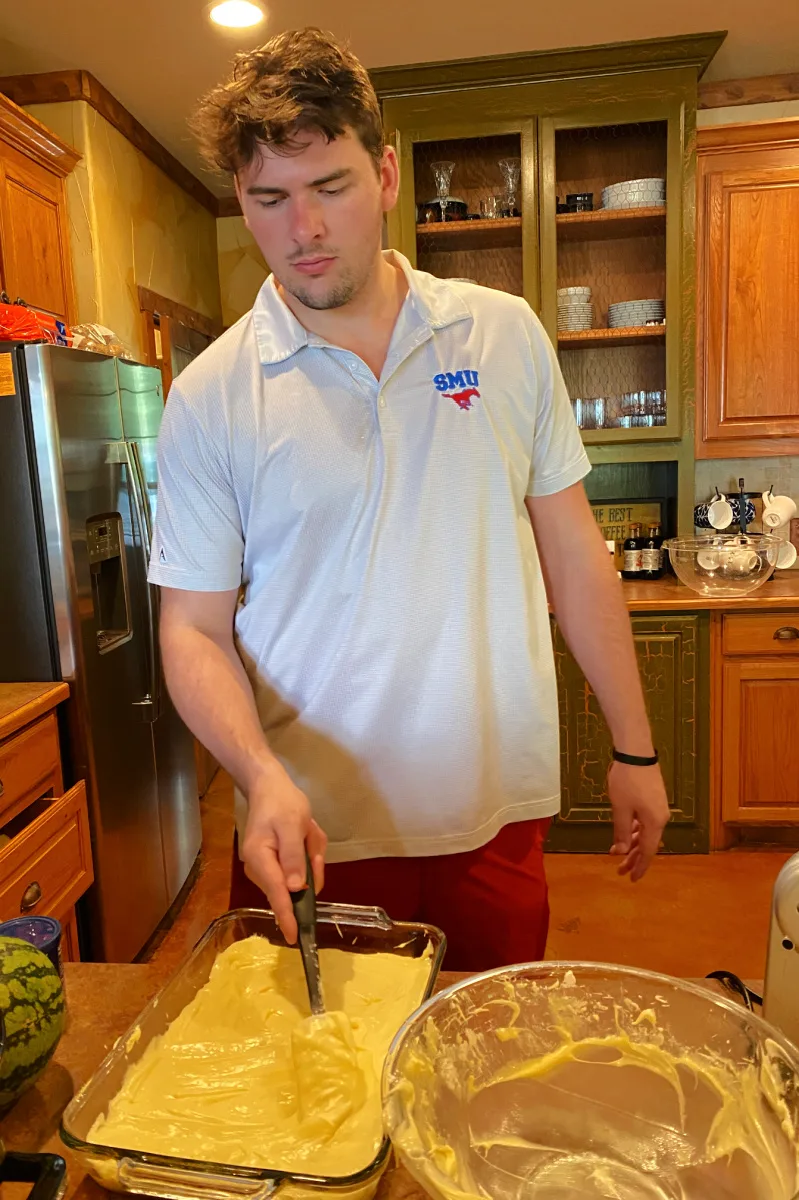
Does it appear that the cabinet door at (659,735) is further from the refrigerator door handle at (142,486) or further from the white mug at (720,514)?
the refrigerator door handle at (142,486)

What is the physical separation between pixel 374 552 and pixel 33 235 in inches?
89.8

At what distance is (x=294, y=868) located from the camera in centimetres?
83

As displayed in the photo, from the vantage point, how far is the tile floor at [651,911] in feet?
7.92

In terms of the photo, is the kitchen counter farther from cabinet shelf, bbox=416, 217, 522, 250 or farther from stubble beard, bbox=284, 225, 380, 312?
cabinet shelf, bbox=416, 217, 522, 250

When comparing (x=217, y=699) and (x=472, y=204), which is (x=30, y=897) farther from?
(x=472, y=204)

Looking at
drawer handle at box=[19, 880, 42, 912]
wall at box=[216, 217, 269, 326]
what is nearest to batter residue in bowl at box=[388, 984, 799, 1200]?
drawer handle at box=[19, 880, 42, 912]

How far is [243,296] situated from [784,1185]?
4294 mm

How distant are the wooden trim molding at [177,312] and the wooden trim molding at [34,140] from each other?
0.53 metres

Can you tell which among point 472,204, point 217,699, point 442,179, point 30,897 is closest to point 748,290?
point 472,204

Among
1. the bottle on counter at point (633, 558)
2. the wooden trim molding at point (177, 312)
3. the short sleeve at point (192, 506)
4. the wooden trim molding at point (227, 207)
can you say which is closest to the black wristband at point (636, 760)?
the short sleeve at point (192, 506)

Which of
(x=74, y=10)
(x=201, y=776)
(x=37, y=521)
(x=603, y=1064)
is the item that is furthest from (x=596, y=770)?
(x=74, y=10)

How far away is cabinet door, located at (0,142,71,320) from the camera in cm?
265

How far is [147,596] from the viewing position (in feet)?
8.32

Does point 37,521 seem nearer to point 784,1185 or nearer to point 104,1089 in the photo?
point 104,1089
